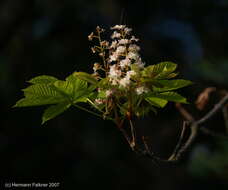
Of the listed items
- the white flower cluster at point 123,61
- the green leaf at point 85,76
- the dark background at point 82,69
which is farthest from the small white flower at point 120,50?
the dark background at point 82,69

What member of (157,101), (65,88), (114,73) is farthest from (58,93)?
(157,101)

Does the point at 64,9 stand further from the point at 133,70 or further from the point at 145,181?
the point at 133,70

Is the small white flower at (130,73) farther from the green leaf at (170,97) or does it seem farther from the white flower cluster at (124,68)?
the green leaf at (170,97)

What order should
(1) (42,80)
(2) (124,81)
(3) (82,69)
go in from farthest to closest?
(3) (82,69) < (1) (42,80) < (2) (124,81)

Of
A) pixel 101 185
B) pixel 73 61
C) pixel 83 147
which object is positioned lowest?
pixel 101 185

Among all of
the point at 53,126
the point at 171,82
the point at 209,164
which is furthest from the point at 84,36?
the point at 171,82

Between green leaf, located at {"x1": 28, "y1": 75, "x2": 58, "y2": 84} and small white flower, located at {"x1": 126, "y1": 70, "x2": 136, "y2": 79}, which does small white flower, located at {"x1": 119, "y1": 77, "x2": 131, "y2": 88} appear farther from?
green leaf, located at {"x1": 28, "y1": 75, "x2": 58, "y2": 84}

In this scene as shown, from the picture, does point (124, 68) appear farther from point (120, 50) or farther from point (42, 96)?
point (42, 96)
